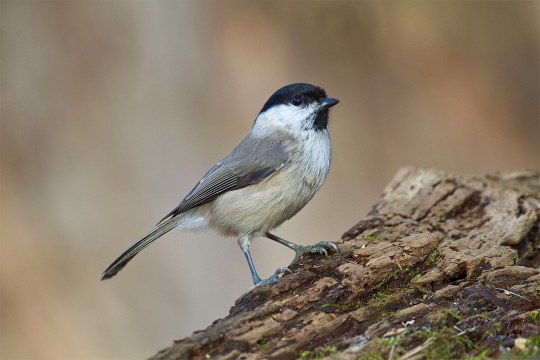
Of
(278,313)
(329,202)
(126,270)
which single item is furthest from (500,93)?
(278,313)

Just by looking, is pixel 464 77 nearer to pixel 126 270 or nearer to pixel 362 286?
pixel 126 270

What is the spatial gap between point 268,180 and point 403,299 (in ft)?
4.67

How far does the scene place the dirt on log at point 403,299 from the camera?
2891 millimetres

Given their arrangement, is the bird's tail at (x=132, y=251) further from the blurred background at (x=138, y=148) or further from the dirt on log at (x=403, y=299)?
the blurred background at (x=138, y=148)

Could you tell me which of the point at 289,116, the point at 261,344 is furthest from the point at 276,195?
the point at 261,344

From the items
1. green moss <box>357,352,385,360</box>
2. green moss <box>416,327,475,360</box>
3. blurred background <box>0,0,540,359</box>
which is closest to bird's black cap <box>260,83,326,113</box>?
green moss <box>416,327,475,360</box>

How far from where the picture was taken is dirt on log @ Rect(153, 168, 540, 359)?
289 cm

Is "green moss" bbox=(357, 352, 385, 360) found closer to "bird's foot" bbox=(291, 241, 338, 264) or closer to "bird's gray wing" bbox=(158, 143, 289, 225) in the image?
"bird's foot" bbox=(291, 241, 338, 264)

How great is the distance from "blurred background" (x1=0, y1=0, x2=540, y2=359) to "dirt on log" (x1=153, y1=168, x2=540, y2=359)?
11.1 ft

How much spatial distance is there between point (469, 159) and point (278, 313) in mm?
6336

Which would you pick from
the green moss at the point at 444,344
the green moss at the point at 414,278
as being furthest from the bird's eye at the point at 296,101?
the green moss at the point at 444,344

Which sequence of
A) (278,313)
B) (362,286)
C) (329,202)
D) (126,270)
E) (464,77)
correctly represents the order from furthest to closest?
(464,77), (329,202), (126,270), (362,286), (278,313)

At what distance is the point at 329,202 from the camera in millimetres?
8273

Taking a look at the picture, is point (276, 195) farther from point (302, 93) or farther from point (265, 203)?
point (302, 93)
